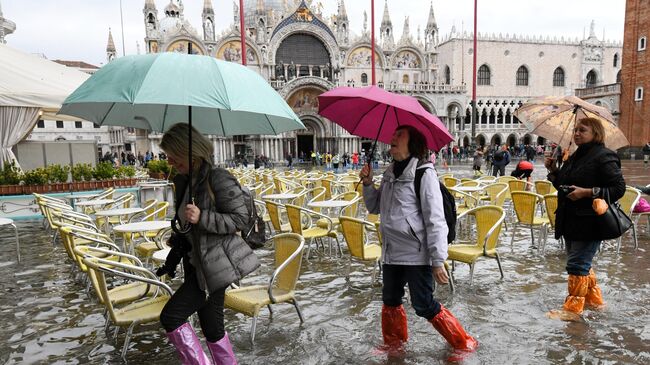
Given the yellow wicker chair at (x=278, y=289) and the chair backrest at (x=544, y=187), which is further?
the chair backrest at (x=544, y=187)

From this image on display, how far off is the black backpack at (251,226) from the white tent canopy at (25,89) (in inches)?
260

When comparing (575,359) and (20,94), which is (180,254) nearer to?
(575,359)

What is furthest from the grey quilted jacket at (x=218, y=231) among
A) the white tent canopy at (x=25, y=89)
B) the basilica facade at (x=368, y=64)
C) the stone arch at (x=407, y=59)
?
the stone arch at (x=407, y=59)

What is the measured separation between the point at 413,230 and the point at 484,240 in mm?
1940

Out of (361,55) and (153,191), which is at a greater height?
(361,55)

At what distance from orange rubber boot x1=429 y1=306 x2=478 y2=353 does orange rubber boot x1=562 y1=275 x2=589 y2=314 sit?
124cm

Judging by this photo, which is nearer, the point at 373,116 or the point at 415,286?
the point at 415,286

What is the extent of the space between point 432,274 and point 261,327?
169 centimetres

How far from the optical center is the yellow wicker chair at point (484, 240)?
4367 mm

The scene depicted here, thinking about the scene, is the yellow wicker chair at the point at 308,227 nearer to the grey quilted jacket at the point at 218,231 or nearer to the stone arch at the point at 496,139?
the grey quilted jacket at the point at 218,231

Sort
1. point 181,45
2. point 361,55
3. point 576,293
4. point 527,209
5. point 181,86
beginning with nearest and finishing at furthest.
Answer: point 181,86, point 576,293, point 527,209, point 181,45, point 361,55

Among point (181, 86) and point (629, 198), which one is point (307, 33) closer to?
point (629, 198)

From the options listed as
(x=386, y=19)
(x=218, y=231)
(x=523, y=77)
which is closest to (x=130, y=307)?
(x=218, y=231)

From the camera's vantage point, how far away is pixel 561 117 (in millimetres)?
4531
